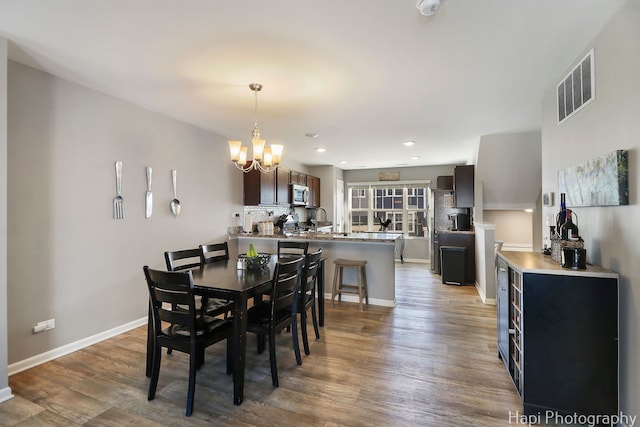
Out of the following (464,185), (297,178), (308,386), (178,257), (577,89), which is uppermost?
(577,89)

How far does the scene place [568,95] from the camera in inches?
98.0

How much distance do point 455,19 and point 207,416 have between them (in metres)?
2.93

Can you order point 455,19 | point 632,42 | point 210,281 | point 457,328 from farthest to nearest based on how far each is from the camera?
point 457,328 → point 210,281 → point 455,19 → point 632,42

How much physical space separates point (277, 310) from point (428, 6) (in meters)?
2.29

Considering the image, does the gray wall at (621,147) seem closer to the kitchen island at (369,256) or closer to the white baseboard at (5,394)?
the kitchen island at (369,256)

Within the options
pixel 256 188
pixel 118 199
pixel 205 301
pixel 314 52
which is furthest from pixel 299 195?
pixel 314 52

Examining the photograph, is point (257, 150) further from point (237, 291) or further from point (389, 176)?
point (389, 176)

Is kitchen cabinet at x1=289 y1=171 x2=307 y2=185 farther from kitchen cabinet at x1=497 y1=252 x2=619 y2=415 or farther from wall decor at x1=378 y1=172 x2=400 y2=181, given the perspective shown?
kitchen cabinet at x1=497 y1=252 x2=619 y2=415

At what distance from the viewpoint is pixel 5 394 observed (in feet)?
7.09

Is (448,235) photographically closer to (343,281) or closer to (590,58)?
(343,281)

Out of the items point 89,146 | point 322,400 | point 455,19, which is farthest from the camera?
point 89,146

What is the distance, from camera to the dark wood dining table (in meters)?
2.07

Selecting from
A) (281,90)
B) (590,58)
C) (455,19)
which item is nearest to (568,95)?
(590,58)

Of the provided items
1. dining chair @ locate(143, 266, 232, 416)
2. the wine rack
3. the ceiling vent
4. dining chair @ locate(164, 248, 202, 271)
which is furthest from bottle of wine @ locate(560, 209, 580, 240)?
dining chair @ locate(164, 248, 202, 271)
